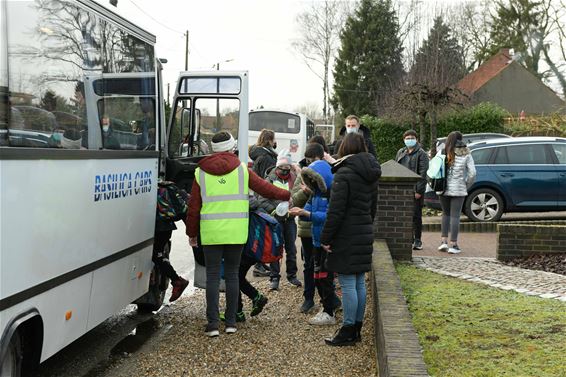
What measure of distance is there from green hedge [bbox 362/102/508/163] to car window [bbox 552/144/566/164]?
1986 centimetres

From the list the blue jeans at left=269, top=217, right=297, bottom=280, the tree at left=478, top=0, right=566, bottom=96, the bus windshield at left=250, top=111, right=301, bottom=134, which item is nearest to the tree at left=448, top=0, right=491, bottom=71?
the tree at left=478, top=0, right=566, bottom=96

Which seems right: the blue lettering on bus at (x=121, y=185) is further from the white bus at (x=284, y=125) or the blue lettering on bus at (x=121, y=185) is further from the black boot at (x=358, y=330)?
the white bus at (x=284, y=125)

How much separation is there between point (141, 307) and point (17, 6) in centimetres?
458

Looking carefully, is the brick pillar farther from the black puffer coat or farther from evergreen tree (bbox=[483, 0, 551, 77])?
evergreen tree (bbox=[483, 0, 551, 77])

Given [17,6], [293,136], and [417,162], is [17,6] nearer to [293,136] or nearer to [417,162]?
[417,162]

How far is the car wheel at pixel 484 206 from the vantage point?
15430 millimetres

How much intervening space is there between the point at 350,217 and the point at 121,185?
2.05 m

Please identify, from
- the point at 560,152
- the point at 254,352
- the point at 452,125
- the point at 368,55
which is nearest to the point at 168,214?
the point at 254,352

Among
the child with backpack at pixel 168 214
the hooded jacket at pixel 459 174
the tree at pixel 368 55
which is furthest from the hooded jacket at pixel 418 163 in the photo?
the tree at pixel 368 55

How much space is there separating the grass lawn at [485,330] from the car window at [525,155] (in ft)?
24.5

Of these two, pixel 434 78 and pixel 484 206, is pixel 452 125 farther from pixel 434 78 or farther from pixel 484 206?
pixel 484 206

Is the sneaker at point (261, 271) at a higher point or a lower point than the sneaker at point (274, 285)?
lower

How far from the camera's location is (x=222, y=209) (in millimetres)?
6973

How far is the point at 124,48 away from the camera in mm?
6844
